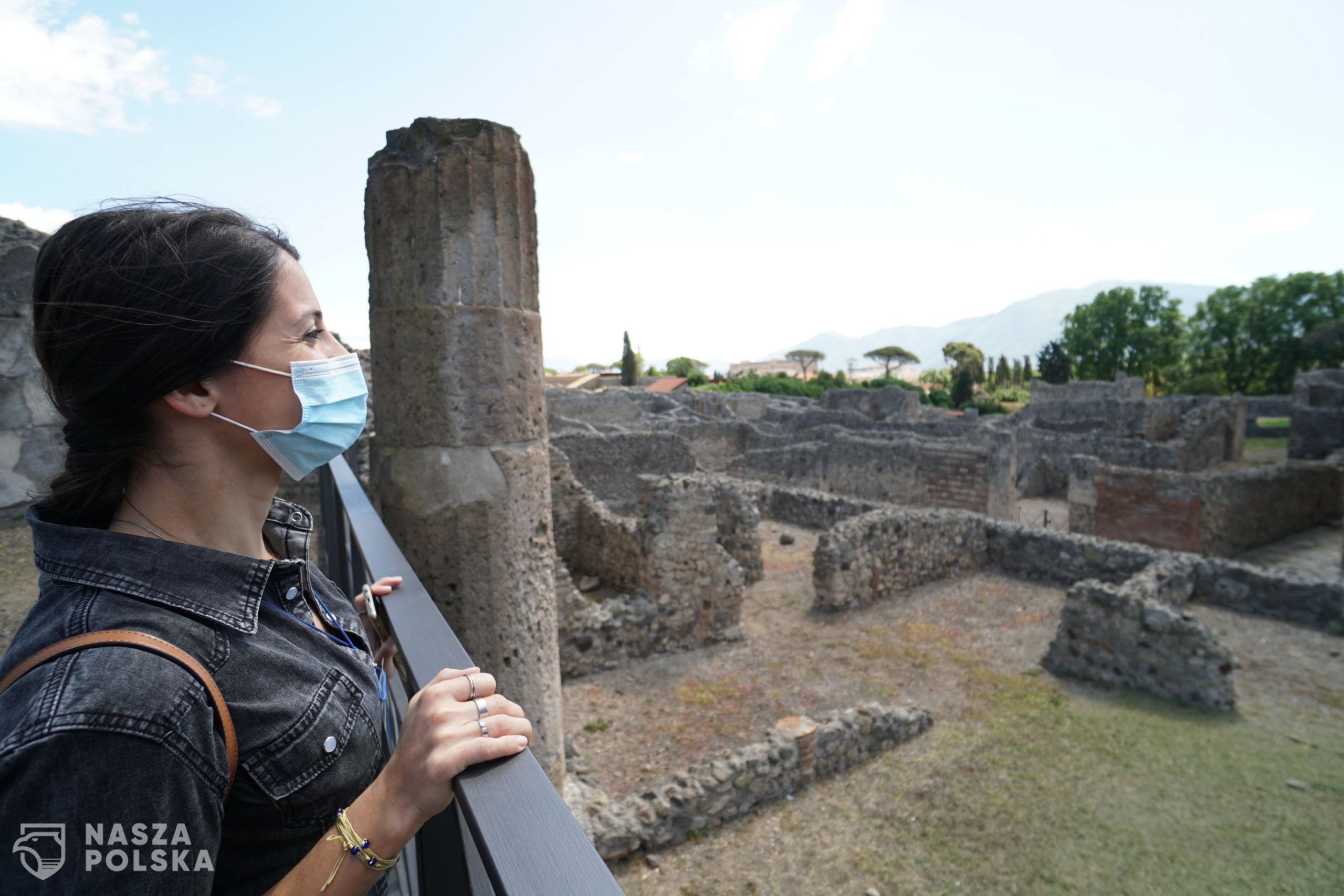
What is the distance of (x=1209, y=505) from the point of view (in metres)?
12.3

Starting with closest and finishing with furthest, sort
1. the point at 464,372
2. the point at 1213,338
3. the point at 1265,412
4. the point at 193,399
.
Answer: the point at 193,399 → the point at 464,372 → the point at 1265,412 → the point at 1213,338

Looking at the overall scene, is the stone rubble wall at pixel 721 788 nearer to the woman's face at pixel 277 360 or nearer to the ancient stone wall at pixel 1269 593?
the woman's face at pixel 277 360

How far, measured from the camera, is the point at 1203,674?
6652mm

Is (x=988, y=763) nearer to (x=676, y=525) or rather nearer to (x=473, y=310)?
(x=676, y=525)

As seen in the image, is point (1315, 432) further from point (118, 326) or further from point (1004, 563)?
point (118, 326)

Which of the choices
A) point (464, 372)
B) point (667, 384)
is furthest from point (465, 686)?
point (667, 384)

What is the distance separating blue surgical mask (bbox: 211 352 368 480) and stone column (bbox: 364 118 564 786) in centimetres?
106

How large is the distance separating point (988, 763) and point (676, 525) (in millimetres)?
4022

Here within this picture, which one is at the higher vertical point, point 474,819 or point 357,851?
point 474,819

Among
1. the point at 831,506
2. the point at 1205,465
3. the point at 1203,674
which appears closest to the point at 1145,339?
the point at 1205,465

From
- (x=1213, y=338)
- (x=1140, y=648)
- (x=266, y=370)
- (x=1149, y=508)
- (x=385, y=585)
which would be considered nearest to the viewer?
(x=266, y=370)

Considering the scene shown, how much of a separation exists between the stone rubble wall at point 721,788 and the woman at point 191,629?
3548 mm

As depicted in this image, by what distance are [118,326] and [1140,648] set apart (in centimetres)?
849

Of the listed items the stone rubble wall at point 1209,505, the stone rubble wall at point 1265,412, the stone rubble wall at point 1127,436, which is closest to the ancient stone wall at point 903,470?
the stone rubble wall at point 1209,505
